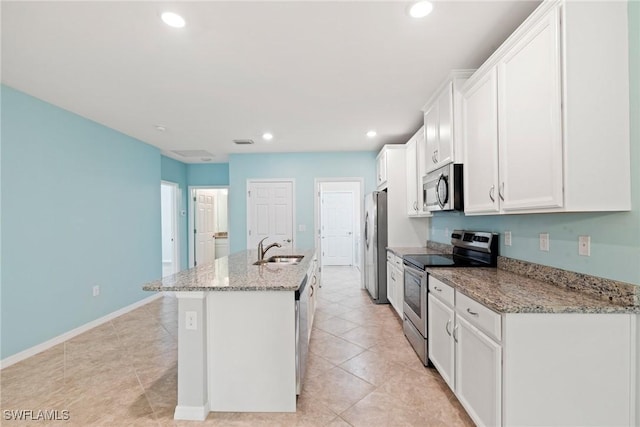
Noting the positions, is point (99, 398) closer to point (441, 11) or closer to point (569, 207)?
point (569, 207)

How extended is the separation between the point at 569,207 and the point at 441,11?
1310 millimetres

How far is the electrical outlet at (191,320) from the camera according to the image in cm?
190

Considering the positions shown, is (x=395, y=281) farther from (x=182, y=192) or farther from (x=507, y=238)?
(x=182, y=192)

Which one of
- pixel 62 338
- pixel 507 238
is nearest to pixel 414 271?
pixel 507 238

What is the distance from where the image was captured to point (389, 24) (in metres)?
1.82

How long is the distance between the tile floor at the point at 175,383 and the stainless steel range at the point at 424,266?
20 cm

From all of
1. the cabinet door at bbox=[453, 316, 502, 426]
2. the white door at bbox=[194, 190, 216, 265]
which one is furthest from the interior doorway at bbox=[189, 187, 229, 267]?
the cabinet door at bbox=[453, 316, 502, 426]

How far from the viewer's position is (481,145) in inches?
80.0

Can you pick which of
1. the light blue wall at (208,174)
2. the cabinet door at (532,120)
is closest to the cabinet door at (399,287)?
the cabinet door at (532,120)

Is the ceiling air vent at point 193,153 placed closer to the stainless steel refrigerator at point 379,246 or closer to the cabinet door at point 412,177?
the stainless steel refrigerator at point 379,246

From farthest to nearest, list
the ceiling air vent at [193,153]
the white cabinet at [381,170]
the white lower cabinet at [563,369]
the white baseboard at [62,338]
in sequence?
1. the ceiling air vent at [193,153]
2. the white cabinet at [381,170]
3. the white baseboard at [62,338]
4. the white lower cabinet at [563,369]

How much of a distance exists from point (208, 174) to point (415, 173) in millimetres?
4504

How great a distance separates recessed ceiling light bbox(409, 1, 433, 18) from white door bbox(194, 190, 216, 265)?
18.6ft

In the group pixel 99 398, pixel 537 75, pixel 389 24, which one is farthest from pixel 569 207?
pixel 99 398
